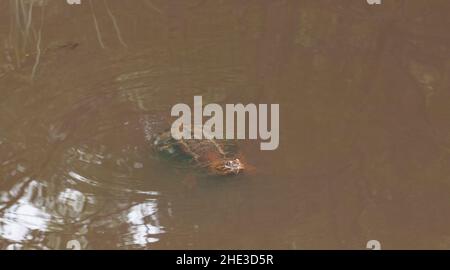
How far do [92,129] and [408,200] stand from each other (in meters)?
1.40

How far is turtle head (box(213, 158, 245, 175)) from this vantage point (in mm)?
2863

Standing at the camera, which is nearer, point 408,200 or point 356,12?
point 408,200

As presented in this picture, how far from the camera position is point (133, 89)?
11.0ft

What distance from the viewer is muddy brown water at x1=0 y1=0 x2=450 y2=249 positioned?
269 cm

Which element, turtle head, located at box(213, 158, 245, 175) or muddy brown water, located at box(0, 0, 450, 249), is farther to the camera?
turtle head, located at box(213, 158, 245, 175)

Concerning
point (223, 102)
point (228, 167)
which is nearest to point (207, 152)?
point (228, 167)

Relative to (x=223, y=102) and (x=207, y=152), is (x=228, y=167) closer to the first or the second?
(x=207, y=152)

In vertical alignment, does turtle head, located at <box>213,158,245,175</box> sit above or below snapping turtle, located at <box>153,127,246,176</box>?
below

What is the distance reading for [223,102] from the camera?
3295mm

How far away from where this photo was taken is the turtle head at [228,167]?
2863 mm

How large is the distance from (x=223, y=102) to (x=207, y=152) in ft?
1.36

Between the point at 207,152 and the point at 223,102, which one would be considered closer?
the point at 207,152

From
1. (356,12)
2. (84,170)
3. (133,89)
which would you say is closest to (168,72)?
(133,89)

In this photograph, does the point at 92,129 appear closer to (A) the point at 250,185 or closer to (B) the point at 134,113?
(B) the point at 134,113
